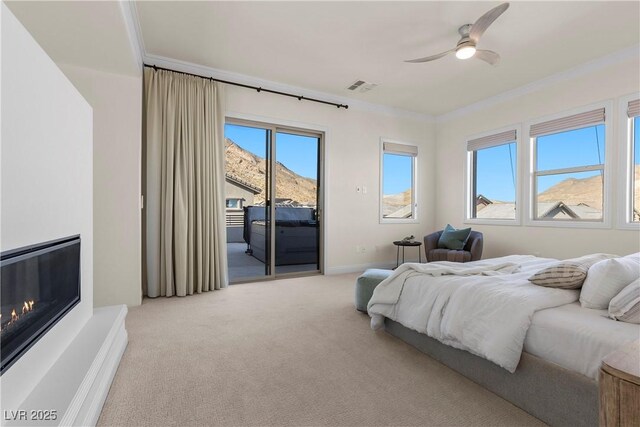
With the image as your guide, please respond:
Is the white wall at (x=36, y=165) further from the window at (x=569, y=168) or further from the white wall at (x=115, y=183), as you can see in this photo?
the window at (x=569, y=168)

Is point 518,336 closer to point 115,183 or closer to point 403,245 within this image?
point 403,245

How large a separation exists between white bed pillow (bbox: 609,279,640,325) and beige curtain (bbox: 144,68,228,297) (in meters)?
3.47

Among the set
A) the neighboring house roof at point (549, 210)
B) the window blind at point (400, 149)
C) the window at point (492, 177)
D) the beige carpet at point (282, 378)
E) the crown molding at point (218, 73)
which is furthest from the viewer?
the window blind at point (400, 149)

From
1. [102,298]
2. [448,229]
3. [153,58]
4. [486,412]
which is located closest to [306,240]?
[448,229]

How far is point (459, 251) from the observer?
4277 millimetres

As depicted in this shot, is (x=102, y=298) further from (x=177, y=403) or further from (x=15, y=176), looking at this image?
(x=15, y=176)

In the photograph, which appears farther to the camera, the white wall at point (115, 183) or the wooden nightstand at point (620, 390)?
the white wall at point (115, 183)

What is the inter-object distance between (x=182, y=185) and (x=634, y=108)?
5.11m

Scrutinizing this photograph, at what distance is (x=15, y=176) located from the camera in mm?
1170

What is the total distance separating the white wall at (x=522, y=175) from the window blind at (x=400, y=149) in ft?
1.87

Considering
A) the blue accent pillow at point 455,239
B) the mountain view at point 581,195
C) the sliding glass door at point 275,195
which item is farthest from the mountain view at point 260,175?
the mountain view at point 581,195

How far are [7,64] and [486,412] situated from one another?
252 centimetres

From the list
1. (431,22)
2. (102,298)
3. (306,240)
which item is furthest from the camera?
(306,240)

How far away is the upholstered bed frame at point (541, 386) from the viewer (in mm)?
1252
